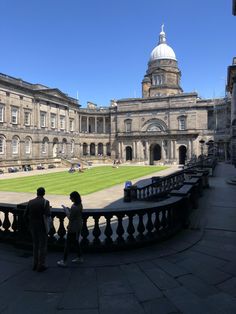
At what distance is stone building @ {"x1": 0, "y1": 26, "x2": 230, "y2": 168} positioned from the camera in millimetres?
49781

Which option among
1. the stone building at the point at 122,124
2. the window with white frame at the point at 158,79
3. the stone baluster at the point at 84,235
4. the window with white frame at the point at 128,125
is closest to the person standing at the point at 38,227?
the stone baluster at the point at 84,235

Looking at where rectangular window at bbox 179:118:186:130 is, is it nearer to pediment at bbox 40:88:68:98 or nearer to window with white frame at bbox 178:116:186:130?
window with white frame at bbox 178:116:186:130

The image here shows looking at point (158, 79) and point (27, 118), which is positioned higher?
point (158, 79)

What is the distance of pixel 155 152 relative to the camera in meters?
74.4

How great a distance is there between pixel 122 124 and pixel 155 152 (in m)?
11.6

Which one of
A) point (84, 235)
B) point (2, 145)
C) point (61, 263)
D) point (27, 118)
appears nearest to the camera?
point (61, 263)

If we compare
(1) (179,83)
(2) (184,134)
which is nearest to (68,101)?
(2) (184,134)

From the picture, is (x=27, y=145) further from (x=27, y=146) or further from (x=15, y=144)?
(x=15, y=144)

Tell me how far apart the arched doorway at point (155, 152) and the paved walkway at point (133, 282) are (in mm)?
65984

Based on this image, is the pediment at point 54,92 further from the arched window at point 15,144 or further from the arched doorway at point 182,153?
the arched doorway at point 182,153

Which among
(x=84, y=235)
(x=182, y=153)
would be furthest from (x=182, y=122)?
(x=84, y=235)

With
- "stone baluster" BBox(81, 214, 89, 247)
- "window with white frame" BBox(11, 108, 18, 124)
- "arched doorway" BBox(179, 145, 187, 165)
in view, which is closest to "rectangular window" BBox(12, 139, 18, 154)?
"window with white frame" BBox(11, 108, 18, 124)

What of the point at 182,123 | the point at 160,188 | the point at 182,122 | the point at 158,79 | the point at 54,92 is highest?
the point at 158,79

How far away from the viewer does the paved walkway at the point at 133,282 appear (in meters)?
4.37
